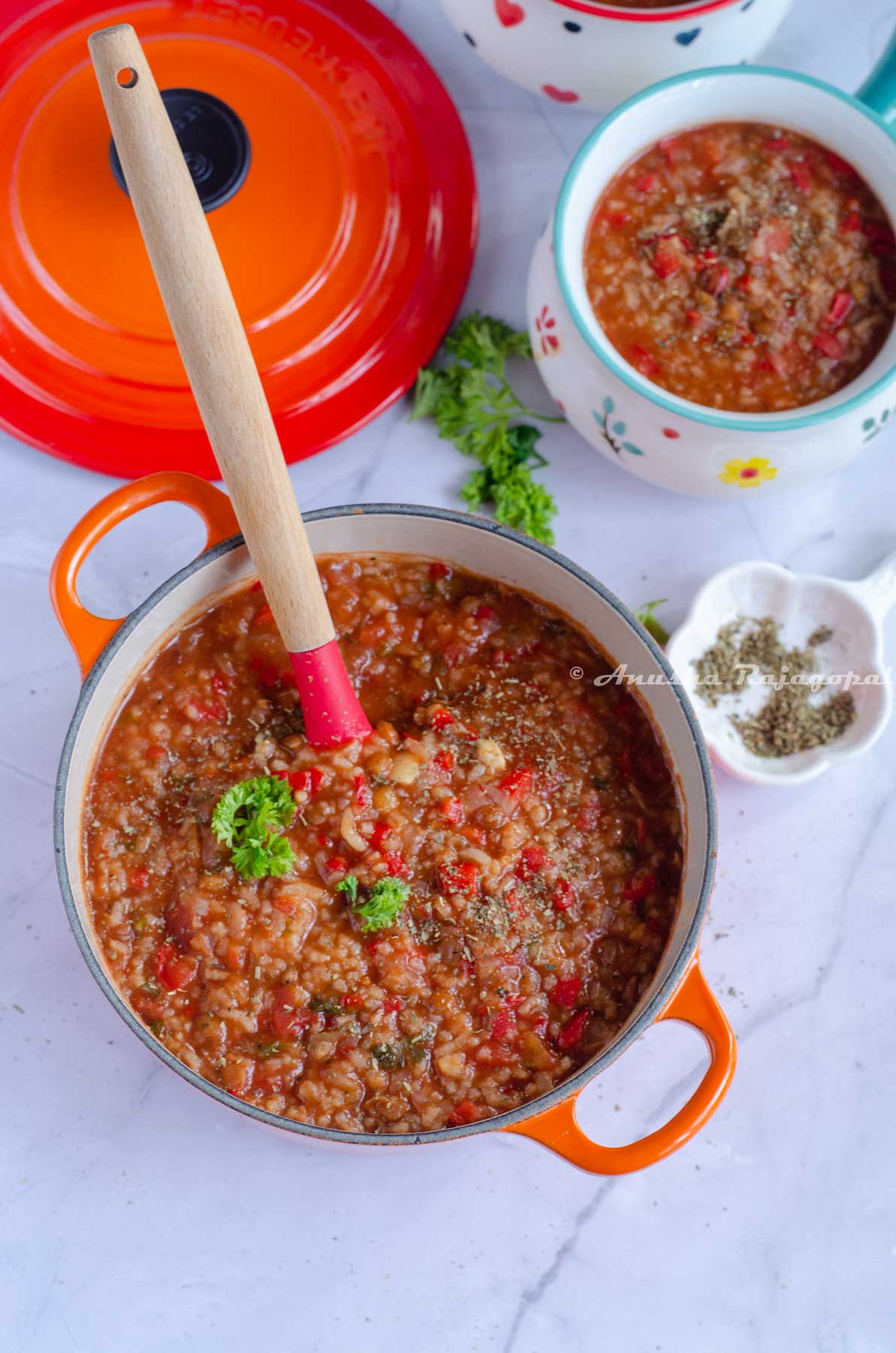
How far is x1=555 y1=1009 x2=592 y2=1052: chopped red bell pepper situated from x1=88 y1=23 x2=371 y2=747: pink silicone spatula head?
79 centimetres

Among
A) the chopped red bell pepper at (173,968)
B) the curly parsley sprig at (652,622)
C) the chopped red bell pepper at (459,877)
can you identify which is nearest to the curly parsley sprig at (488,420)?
the curly parsley sprig at (652,622)

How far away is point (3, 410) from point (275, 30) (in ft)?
4.16

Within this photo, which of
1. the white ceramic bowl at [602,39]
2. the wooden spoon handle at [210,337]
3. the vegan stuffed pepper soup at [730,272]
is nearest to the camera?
the wooden spoon handle at [210,337]

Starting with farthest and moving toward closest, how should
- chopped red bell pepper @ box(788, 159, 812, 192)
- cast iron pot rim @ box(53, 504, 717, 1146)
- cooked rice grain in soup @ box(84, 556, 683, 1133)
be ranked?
chopped red bell pepper @ box(788, 159, 812, 192) → cooked rice grain in soup @ box(84, 556, 683, 1133) → cast iron pot rim @ box(53, 504, 717, 1146)

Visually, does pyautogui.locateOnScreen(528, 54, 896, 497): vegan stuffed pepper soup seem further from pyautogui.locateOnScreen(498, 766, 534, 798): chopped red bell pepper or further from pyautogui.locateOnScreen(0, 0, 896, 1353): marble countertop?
pyautogui.locateOnScreen(498, 766, 534, 798): chopped red bell pepper

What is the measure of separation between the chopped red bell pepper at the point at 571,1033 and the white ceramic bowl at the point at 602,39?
226 centimetres

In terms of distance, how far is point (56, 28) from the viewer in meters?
3.33

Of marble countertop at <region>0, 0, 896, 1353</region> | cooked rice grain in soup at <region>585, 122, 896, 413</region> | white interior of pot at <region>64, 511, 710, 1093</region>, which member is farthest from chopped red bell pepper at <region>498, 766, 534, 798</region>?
cooked rice grain in soup at <region>585, 122, 896, 413</region>

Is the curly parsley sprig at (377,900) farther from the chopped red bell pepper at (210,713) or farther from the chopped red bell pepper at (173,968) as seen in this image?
the chopped red bell pepper at (210,713)

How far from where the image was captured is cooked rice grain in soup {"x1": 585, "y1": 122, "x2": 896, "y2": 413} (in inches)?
122

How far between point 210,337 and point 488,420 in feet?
3.67

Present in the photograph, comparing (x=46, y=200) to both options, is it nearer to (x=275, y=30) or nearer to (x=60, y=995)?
(x=275, y=30)

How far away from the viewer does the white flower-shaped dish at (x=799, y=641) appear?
333 cm

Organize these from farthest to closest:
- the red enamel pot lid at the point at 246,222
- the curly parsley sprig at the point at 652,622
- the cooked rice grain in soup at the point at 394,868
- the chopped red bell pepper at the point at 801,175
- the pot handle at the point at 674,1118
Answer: the curly parsley sprig at the point at 652,622
the red enamel pot lid at the point at 246,222
the chopped red bell pepper at the point at 801,175
the cooked rice grain in soup at the point at 394,868
the pot handle at the point at 674,1118
